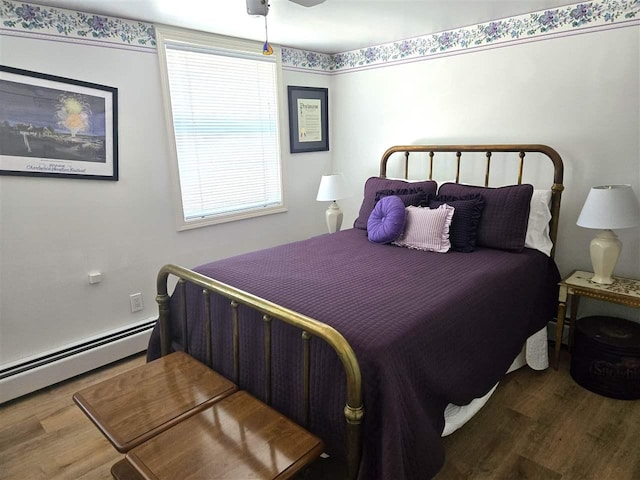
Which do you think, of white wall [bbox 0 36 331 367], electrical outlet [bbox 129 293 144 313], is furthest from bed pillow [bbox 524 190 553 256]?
electrical outlet [bbox 129 293 144 313]

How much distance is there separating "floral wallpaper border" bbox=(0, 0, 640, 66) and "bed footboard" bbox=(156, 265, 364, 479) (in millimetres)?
1473

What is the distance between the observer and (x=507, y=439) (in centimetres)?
188

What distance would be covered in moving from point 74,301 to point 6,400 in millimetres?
599

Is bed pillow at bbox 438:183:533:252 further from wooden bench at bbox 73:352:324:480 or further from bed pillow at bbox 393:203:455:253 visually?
wooden bench at bbox 73:352:324:480

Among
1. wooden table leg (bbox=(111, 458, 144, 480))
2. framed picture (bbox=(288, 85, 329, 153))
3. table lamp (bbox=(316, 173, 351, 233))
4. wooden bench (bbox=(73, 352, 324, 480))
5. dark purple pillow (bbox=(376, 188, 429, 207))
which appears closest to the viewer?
wooden bench (bbox=(73, 352, 324, 480))

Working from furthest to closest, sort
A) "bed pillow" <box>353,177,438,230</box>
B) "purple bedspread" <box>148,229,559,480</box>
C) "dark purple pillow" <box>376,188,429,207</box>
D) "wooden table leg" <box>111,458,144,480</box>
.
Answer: "bed pillow" <box>353,177,438,230</box> → "dark purple pillow" <box>376,188,429,207</box> → "wooden table leg" <box>111,458,144,480</box> → "purple bedspread" <box>148,229,559,480</box>

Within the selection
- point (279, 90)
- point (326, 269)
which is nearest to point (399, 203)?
point (326, 269)

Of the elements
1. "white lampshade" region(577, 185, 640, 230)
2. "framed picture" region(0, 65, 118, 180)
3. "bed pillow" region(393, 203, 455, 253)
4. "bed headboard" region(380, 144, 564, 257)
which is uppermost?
"framed picture" region(0, 65, 118, 180)

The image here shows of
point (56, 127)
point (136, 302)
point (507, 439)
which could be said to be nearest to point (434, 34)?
point (56, 127)

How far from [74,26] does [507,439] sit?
3076mm

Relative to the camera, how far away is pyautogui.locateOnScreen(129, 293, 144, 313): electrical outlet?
2719mm

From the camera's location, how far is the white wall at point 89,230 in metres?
2.22

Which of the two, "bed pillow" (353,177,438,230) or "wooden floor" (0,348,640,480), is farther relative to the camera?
"bed pillow" (353,177,438,230)

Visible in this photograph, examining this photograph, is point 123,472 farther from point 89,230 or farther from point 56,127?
point 56,127
